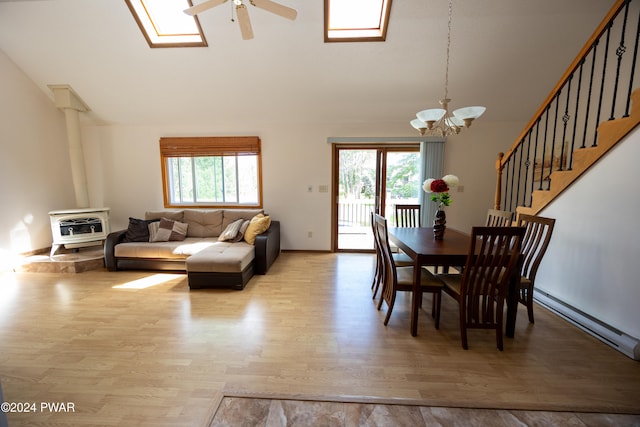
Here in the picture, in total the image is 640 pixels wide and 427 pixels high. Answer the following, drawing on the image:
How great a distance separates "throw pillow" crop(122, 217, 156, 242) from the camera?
384cm

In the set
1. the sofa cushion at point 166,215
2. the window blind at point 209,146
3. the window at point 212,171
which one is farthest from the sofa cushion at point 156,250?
the window blind at point 209,146

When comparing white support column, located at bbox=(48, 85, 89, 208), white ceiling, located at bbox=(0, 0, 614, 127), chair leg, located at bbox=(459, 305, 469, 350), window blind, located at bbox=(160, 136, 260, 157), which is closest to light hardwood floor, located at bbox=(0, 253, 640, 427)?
chair leg, located at bbox=(459, 305, 469, 350)

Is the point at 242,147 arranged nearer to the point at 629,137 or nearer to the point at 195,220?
the point at 195,220

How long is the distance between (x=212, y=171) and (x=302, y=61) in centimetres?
253

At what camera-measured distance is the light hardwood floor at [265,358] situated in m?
1.56

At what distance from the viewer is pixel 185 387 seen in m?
1.65

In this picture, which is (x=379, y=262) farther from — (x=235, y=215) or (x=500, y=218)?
(x=235, y=215)

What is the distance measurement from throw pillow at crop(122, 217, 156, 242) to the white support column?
117 cm

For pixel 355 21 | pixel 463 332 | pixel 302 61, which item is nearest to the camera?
pixel 463 332

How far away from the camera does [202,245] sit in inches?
145

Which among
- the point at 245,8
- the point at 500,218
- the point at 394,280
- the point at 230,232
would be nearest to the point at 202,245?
the point at 230,232

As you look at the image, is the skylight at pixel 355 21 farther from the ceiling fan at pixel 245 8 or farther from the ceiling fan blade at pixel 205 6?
the ceiling fan blade at pixel 205 6

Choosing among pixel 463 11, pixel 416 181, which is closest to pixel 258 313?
pixel 416 181

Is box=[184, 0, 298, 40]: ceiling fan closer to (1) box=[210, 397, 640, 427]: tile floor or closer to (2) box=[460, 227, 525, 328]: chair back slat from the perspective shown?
(2) box=[460, 227, 525, 328]: chair back slat
